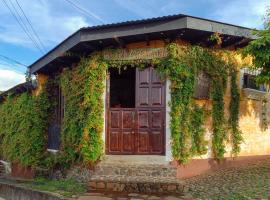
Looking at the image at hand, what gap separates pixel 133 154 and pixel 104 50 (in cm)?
293

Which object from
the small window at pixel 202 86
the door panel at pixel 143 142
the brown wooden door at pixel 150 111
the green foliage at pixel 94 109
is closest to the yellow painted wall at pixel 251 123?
the small window at pixel 202 86

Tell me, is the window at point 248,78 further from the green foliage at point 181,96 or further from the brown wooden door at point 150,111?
the brown wooden door at point 150,111

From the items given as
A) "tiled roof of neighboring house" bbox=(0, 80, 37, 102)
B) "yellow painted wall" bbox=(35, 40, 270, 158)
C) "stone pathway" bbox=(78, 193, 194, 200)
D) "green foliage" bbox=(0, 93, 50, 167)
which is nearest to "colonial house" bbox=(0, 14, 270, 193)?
"yellow painted wall" bbox=(35, 40, 270, 158)

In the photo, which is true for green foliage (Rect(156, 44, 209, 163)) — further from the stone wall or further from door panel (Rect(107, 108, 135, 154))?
the stone wall

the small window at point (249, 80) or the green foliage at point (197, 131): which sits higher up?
the small window at point (249, 80)

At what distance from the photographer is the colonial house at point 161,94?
9656 millimetres

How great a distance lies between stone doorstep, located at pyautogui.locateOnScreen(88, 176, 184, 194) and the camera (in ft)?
28.0

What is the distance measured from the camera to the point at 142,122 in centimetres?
1014

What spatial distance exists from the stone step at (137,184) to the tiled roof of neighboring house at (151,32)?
140 inches

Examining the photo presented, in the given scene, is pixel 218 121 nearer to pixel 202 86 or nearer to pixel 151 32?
pixel 202 86

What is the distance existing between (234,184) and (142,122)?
285 centimetres

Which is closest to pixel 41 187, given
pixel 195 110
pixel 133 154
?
pixel 133 154

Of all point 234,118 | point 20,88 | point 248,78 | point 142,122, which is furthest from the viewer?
point 20,88

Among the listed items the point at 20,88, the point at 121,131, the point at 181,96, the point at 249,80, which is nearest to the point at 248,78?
the point at 249,80
